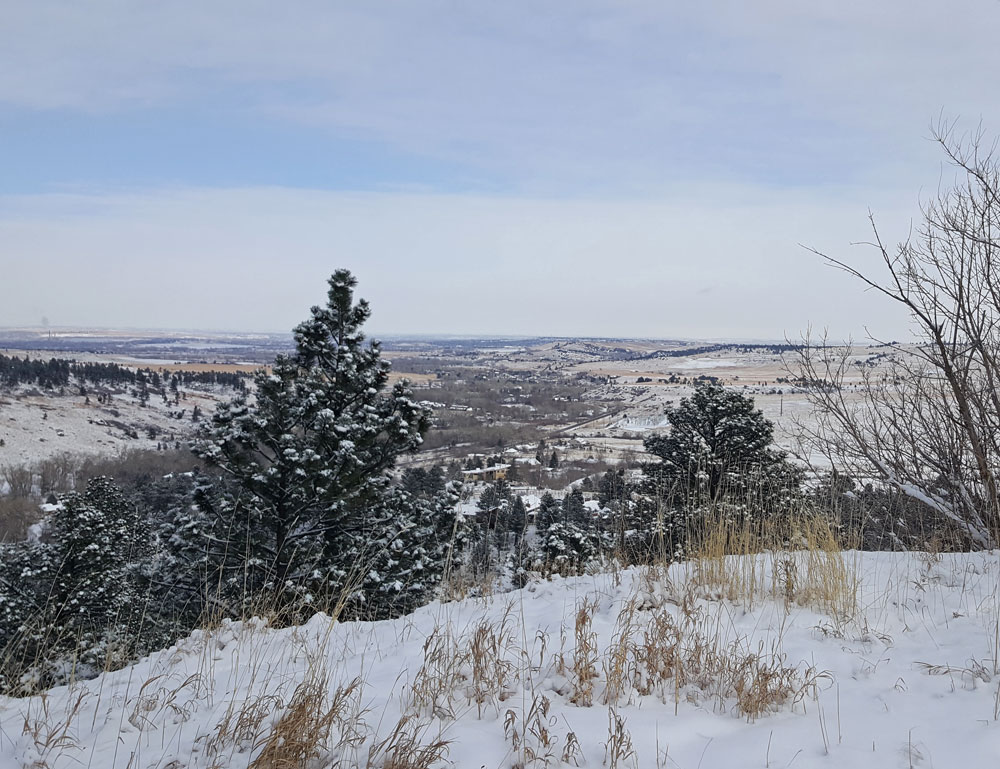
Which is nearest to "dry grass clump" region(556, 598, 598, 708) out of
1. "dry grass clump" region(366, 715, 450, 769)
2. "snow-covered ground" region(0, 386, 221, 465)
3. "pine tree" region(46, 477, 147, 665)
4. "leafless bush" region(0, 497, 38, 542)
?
"dry grass clump" region(366, 715, 450, 769)

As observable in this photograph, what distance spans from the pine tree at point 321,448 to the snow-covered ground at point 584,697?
6.97 meters

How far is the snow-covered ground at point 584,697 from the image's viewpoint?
209cm

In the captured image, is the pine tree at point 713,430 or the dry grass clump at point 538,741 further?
the pine tree at point 713,430

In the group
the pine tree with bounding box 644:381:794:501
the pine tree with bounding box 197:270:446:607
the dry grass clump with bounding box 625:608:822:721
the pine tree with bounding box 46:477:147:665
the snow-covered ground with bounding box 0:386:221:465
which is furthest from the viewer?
the snow-covered ground with bounding box 0:386:221:465

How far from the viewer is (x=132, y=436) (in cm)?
9312

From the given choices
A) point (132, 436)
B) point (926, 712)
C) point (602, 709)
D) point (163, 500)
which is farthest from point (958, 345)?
point (132, 436)

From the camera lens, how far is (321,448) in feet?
36.8

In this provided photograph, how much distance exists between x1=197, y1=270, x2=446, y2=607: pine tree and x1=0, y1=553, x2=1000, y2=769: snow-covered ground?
274 inches

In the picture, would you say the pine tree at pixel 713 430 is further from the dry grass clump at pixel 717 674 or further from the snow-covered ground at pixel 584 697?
the dry grass clump at pixel 717 674

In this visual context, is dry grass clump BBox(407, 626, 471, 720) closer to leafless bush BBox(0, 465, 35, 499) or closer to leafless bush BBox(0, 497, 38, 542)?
leafless bush BBox(0, 497, 38, 542)

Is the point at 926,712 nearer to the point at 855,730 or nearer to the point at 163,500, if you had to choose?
the point at 855,730

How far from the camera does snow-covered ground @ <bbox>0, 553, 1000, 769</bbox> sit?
2.09 meters

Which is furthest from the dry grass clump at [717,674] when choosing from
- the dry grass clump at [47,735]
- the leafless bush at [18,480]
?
the leafless bush at [18,480]

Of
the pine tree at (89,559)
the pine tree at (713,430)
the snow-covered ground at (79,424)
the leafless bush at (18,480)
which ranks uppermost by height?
the pine tree at (713,430)
